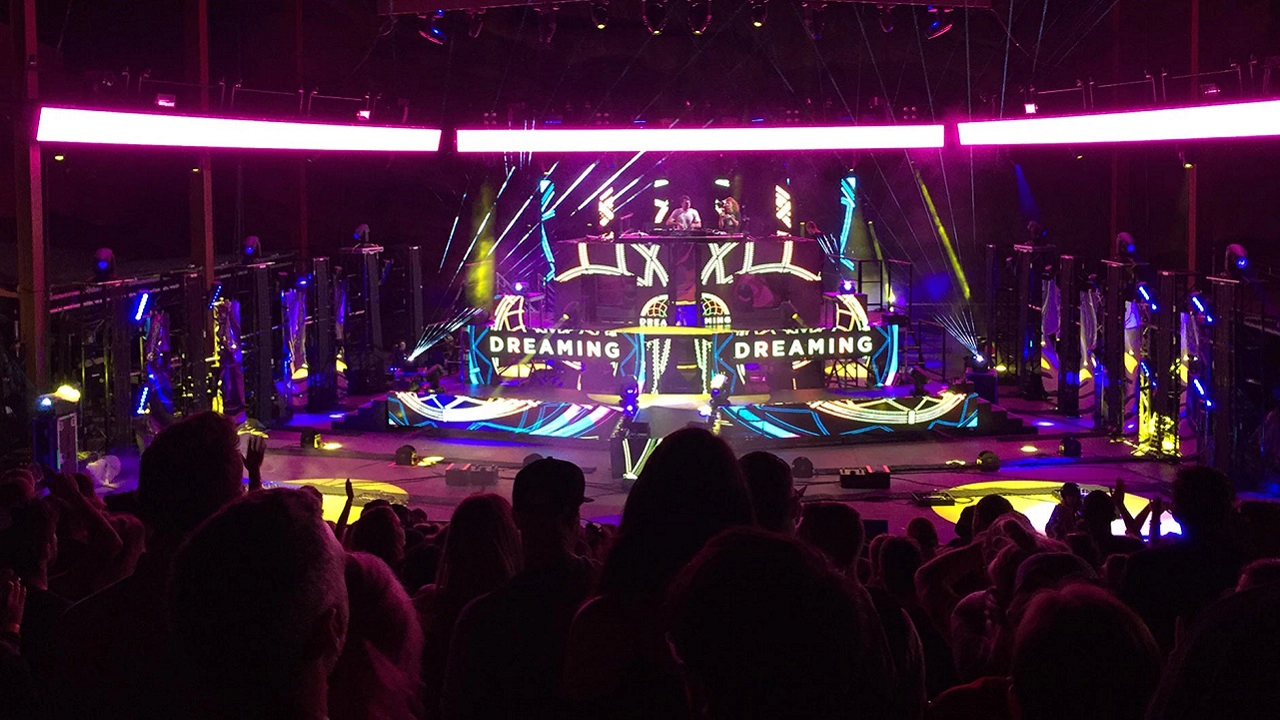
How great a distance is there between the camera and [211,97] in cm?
1714

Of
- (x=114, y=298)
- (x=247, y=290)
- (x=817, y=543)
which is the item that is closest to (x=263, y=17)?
(x=247, y=290)

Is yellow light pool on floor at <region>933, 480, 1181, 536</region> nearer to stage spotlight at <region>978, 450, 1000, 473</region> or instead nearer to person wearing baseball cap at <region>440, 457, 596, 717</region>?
stage spotlight at <region>978, 450, 1000, 473</region>

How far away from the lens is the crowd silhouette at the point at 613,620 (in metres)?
1.51

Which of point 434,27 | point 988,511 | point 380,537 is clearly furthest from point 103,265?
point 988,511

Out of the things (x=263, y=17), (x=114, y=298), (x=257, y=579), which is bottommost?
(x=257, y=579)

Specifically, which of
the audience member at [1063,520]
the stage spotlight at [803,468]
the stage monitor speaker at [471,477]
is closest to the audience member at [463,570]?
the audience member at [1063,520]

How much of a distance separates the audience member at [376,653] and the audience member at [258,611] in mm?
316

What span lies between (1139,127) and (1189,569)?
9.32 meters

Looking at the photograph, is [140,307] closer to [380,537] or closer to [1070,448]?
[380,537]

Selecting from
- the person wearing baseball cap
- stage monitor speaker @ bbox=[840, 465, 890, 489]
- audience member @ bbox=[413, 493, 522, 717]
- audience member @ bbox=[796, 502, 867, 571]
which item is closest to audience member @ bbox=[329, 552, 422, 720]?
the person wearing baseball cap

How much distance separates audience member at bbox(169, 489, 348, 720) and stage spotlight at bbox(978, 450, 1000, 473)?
38.9 ft

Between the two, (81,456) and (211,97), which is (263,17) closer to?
(211,97)

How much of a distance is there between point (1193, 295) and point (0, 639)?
38.0 feet

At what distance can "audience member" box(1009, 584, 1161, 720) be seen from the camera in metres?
1.82
